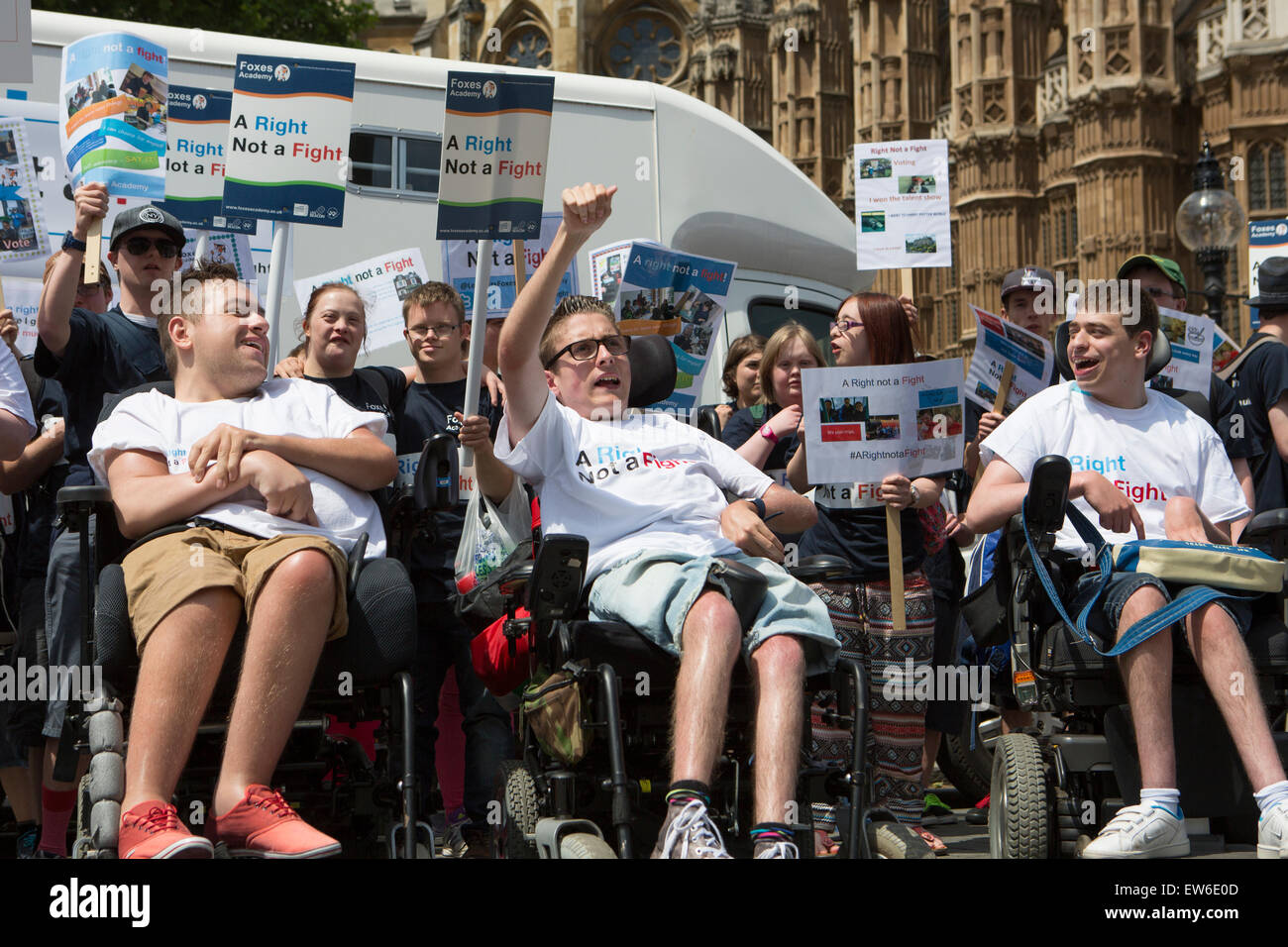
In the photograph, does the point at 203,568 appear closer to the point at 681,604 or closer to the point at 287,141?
the point at 681,604

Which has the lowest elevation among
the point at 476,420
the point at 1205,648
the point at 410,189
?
the point at 1205,648

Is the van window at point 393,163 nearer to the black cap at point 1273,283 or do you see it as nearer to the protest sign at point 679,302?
the protest sign at point 679,302

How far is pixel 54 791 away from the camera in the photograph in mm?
5242

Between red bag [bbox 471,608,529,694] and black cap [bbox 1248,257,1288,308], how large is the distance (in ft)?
12.4

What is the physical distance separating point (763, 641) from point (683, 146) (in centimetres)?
534

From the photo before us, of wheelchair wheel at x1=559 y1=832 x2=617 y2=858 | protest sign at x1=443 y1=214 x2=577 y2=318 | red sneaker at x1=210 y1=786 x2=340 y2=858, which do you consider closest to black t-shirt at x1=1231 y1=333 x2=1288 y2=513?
protest sign at x1=443 y1=214 x2=577 y2=318

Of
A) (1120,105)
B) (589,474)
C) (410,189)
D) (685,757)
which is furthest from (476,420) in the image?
(1120,105)

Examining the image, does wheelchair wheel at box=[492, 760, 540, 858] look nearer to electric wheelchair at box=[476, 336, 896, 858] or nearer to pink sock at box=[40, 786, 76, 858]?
electric wheelchair at box=[476, 336, 896, 858]

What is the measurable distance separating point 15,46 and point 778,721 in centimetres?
376

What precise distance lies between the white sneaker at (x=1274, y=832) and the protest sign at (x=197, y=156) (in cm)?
454

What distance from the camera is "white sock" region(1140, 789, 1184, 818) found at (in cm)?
430

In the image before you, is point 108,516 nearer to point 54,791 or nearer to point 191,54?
point 54,791

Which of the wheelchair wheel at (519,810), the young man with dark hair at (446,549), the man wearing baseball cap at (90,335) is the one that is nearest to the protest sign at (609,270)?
the young man with dark hair at (446,549)

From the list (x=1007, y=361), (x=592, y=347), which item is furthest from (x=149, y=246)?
(x=1007, y=361)
